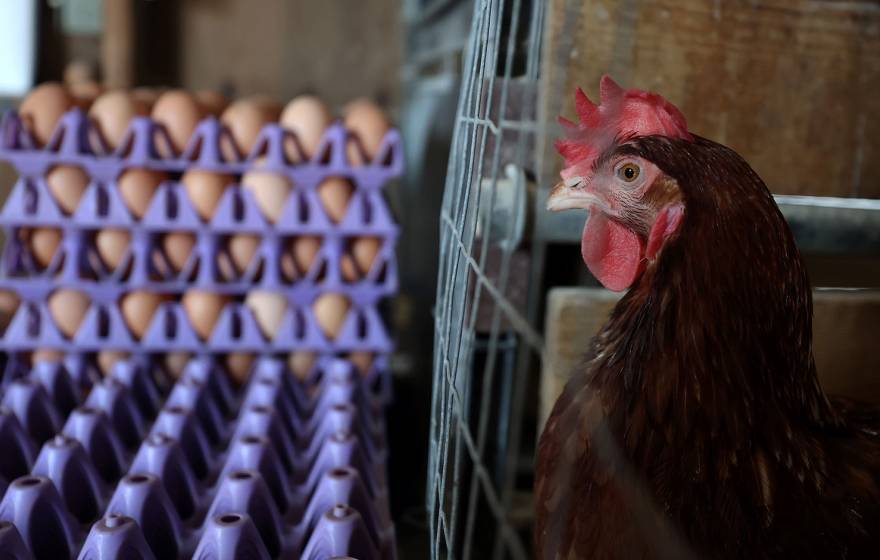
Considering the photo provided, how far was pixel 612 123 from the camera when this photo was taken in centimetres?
56

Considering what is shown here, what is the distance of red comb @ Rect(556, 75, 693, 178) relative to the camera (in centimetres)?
53

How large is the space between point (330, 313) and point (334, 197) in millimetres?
260

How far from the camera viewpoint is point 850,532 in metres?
0.50

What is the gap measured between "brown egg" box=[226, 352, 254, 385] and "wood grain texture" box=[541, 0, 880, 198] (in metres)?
1.16

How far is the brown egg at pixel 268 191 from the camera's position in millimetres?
1560

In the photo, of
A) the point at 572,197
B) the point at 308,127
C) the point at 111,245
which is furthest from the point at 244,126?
the point at 572,197

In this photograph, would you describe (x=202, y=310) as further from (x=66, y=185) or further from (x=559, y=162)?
(x=559, y=162)

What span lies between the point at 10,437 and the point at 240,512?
0.44 meters

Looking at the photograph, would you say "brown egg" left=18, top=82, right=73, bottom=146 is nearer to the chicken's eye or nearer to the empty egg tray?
the empty egg tray

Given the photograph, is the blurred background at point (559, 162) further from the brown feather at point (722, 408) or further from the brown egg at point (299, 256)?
the brown egg at point (299, 256)

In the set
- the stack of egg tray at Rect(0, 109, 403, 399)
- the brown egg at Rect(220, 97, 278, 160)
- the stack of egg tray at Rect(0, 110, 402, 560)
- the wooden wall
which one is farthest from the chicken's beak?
the wooden wall

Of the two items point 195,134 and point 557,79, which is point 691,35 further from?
point 195,134

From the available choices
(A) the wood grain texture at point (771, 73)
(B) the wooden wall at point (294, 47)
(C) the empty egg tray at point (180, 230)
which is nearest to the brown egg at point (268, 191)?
(C) the empty egg tray at point (180, 230)

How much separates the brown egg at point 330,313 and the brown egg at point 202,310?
8.6 inches
